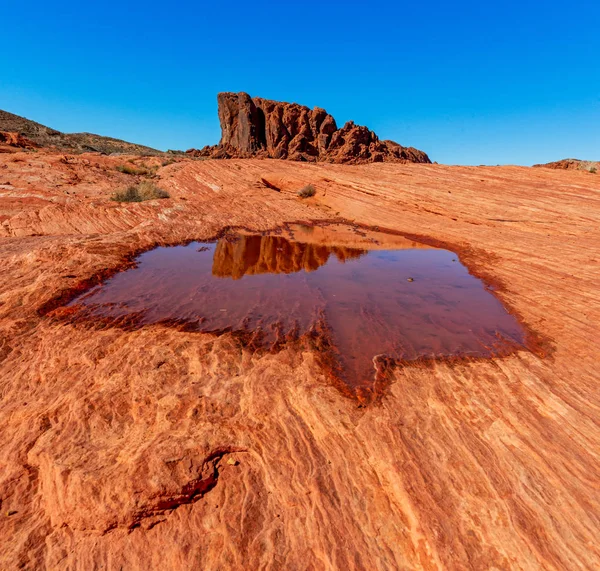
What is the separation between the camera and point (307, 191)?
907 inches

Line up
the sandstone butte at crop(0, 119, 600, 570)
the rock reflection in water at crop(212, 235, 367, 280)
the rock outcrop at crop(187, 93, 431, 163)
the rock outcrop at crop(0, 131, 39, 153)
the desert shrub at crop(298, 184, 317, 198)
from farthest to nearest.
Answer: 1. the rock outcrop at crop(187, 93, 431, 163)
2. the rock outcrop at crop(0, 131, 39, 153)
3. the desert shrub at crop(298, 184, 317, 198)
4. the rock reflection in water at crop(212, 235, 367, 280)
5. the sandstone butte at crop(0, 119, 600, 570)

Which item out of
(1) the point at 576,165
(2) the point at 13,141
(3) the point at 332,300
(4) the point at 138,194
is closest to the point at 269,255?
(3) the point at 332,300

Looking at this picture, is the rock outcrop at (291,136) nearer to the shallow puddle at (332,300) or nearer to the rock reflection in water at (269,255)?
the rock reflection in water at (269,255)

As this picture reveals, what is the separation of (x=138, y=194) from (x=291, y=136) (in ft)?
104

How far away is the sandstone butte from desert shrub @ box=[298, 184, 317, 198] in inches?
683

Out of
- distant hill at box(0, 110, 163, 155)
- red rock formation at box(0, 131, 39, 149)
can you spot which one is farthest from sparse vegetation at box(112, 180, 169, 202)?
distant hill at box(0, 110, 163, 155)

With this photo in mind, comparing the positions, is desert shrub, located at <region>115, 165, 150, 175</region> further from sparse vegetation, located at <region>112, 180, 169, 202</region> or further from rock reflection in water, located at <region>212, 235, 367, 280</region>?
rock reflection in water, located at <region>212, 235, 367, 280</region>

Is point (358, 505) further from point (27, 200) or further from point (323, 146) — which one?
point (323, 146)

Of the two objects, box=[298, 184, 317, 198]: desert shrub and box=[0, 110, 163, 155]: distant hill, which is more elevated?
box=[0, 110, 163, 155]: distant hill

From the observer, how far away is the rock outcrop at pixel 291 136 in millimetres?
40062

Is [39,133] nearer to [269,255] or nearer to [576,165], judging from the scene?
[269,255]

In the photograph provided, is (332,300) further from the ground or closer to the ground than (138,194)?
closer to the ground

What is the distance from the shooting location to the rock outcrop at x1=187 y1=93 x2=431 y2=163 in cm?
4006

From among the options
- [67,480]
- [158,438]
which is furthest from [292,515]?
[67,480]
